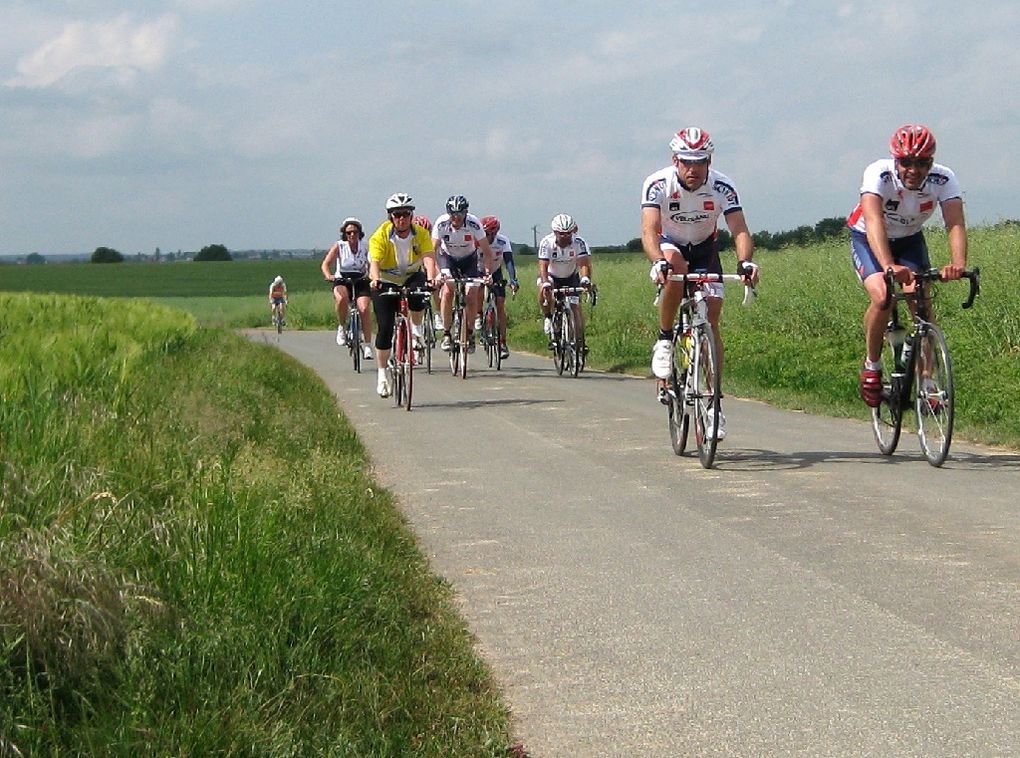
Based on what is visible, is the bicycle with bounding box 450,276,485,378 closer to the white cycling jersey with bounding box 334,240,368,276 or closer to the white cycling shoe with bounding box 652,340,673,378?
the white cycling jersey with bounding box 334,240,368,276

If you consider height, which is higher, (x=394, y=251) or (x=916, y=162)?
(x=916, y=162)

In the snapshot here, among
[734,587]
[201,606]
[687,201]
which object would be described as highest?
[687,201]

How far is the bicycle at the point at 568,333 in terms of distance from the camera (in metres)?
20.2

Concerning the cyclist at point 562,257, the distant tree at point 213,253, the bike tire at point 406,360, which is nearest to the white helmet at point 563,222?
the cyclist at point 562,257

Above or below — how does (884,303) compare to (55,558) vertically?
above

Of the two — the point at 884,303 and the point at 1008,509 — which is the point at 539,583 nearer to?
the point at 1008,509

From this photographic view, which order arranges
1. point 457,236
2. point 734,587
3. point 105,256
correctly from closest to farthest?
1. point 734,587
2. point 457,236
3. point 105,256

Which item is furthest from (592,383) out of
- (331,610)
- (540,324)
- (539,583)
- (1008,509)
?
(540,324)

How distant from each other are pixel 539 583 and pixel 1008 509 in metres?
2.90

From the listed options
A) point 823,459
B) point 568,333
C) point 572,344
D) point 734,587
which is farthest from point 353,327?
point 734,587

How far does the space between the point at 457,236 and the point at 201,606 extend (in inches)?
593

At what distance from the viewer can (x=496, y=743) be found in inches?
174

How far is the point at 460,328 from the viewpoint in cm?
2006

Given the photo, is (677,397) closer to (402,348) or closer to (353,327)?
(402,348)
